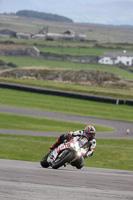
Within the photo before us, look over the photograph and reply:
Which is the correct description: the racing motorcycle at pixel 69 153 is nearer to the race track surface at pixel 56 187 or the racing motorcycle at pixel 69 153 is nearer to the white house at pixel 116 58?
the race track surface at pixel 56 187

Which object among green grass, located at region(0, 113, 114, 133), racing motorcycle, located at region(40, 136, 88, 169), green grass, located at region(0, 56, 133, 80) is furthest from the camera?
green grass, located at region(0, 56, 133, 80)

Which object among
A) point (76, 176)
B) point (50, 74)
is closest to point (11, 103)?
point (76, 176)

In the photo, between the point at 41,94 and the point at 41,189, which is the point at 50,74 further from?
the point at 41,189

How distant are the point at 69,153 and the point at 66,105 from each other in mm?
41874

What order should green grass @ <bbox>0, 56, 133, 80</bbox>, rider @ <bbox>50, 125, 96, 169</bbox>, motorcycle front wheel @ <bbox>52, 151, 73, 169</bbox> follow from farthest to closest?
green grass @ <bbox>0, 56, 133, 80</bbox> < rider @ <bbox>50, 125, 96, 169</bbox> < motorcycle front wheel @ <bbox>52, 151, 73, 169</bbox>

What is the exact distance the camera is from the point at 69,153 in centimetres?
1191

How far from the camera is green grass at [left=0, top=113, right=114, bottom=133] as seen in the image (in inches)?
1394

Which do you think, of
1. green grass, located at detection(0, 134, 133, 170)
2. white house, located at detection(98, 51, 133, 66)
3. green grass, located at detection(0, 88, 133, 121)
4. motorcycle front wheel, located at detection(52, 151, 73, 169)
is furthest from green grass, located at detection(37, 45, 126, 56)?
motorcycle front wheel, located at detection(52, 151, 73, 169)

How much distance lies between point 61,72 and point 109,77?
40.4ft

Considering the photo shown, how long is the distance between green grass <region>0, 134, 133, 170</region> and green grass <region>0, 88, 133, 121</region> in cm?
1580

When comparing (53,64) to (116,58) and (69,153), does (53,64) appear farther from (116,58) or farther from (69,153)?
(69,153)

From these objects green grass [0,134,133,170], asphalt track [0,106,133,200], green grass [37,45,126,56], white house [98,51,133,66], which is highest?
asphalt track [0,106,133,200]

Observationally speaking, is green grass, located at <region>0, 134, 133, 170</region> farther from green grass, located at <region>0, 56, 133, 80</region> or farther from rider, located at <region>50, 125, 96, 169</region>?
green grass, located at <region>0, 56, 133, 80</region>

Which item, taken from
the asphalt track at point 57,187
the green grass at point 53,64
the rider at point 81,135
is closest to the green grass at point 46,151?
the rider at point 81,135
